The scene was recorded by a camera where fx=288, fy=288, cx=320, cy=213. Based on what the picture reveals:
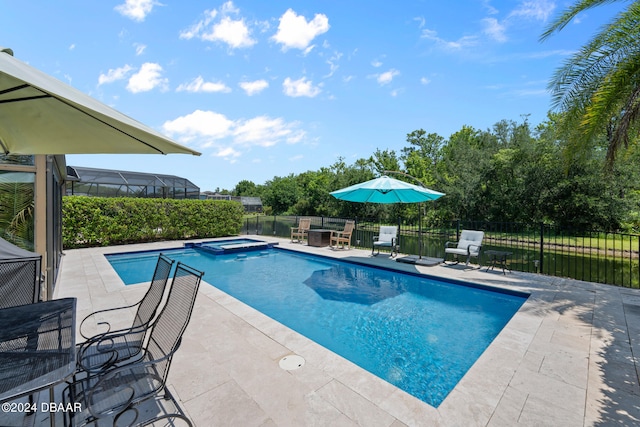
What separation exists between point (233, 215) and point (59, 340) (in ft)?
39.7

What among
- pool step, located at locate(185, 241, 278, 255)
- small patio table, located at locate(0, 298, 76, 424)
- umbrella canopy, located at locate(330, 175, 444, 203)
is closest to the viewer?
small patio table, located at locate(0, 298, 76, 424)

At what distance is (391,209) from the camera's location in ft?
86.2

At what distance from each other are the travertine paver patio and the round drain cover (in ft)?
0.19

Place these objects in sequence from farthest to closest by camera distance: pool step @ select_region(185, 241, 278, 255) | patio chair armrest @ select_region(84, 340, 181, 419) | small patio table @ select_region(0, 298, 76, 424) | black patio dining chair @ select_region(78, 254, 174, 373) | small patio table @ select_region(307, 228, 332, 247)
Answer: small patio table @ select_region(307, 228, 332, 247)
pool step @ select_region(185, 241, 278, 255)
black patio dining chair @ select_region(78, 254, 174, 373)
patio chair armrest @ select_region(84, 340, 181, 419)
small patio table @ select_region(0, 298, 76, 424)

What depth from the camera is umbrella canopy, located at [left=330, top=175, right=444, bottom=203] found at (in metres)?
7.14

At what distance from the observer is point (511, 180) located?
20.2m

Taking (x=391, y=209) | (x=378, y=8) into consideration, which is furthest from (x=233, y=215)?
(x=391, y=209)

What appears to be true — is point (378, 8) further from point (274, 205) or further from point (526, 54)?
point (274, 205)

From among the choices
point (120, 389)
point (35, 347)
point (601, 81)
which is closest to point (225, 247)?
point (120, 389)

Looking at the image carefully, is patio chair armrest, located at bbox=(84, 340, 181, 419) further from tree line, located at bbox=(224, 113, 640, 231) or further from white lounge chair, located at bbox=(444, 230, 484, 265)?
tree line, located at bbox=(224, 113, 640, 231)

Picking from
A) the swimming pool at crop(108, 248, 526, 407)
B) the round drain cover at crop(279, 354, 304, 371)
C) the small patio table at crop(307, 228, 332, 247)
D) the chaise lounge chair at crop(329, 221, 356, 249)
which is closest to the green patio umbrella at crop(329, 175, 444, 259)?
the swimming pool at crop(108, 248, 526, 407)

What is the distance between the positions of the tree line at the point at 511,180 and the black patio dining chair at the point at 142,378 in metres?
6.73

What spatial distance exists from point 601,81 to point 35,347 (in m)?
7.68

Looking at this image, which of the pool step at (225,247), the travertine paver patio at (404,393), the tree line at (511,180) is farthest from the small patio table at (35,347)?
the pool step at (225,247)
